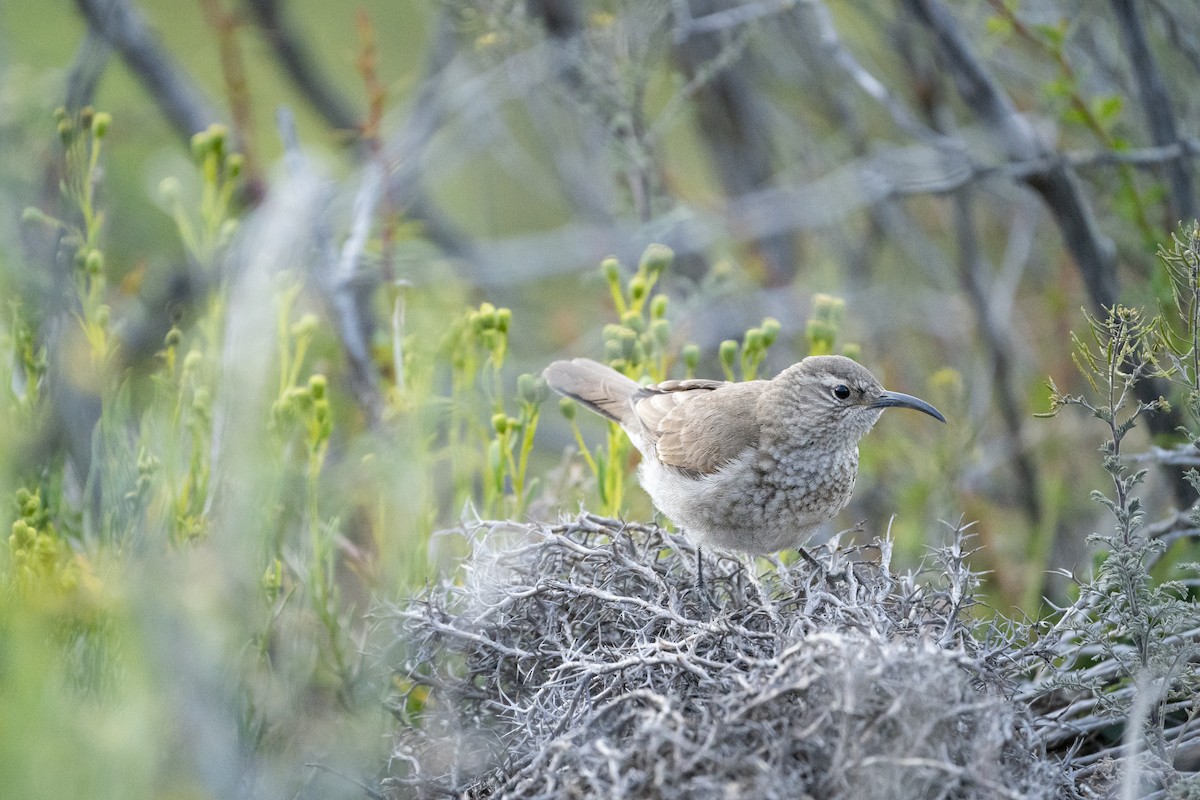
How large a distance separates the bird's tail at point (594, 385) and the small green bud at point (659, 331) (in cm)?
39

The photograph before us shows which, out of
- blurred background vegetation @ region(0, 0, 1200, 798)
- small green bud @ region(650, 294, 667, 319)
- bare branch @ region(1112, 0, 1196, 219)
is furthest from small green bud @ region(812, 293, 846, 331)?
bare branch @ region(1112, 0, 1196, 219)

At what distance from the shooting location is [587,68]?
4.21 m

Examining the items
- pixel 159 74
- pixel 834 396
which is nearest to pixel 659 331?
pixel 834 396

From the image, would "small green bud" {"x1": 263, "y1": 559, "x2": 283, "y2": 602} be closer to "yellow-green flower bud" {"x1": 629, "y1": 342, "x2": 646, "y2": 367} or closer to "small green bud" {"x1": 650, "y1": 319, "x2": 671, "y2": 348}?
"yellow-green flower bud" {"x1": 629, "y1": 342, "x2": 646, "y2": 367}

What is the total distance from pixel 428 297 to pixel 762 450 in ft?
4.51

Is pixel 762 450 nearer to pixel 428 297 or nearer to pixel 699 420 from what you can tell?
pixel 699 420

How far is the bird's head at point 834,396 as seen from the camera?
3305 millimetres

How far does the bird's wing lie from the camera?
336 cm

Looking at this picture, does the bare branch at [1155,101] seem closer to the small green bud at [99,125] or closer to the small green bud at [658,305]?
the small green bud at [658,305]

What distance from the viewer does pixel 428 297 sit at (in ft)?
12.8

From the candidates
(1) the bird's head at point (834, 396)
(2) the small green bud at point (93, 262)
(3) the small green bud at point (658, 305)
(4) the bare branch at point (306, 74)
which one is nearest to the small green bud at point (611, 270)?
(3) the small green bud at point (658, 305)

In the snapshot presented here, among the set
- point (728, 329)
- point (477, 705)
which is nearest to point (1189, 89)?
point (728, 329)

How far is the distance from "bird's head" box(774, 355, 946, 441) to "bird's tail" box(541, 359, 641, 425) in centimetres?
60

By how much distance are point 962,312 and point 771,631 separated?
15.1 feet
